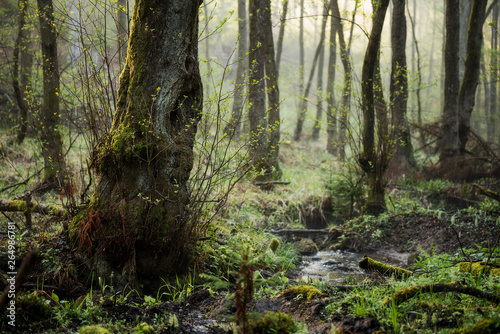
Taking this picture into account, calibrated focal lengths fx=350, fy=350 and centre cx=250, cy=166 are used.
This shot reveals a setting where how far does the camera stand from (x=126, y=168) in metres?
4.00

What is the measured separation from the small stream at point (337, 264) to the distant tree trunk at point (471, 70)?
234 inches

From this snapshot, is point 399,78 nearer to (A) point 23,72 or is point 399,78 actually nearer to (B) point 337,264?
(B) point 337,264

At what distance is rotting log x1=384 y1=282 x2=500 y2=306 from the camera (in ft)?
8.70

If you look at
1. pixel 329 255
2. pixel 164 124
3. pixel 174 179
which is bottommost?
pixel 329 255

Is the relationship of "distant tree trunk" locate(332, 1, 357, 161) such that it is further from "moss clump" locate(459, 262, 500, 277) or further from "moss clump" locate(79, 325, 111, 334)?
"moss clump" locate(79, 325, 111, 334)

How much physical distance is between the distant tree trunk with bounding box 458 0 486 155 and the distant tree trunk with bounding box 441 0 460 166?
1.14 ft

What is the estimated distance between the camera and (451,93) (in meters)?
10.6

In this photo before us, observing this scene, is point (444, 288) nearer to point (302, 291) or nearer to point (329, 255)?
point (302, 291)

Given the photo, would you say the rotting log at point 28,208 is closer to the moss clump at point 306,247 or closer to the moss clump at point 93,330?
the moss clump at point 93,330

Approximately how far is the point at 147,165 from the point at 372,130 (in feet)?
16.9

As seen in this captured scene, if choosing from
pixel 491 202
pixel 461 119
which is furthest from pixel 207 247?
pixel 461 119

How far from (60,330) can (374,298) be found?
2.69 metres

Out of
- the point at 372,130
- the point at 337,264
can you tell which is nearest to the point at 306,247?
the point at 337,264

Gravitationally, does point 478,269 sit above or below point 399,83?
below
